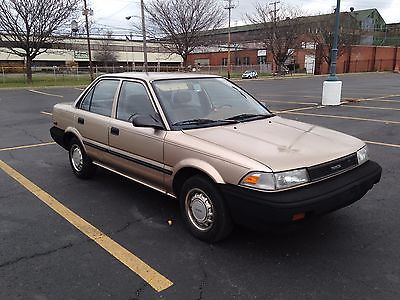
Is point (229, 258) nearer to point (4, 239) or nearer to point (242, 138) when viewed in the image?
point (242, 138)

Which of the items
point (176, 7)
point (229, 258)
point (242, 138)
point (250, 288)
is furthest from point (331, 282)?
point (176, 7)

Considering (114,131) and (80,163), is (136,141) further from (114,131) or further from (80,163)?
(80,163)

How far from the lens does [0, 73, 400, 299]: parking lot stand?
281cm

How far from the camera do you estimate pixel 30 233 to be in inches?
146

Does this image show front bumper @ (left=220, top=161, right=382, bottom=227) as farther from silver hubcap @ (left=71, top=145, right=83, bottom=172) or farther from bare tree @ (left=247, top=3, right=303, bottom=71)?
bare tree @ (left=247, top=3, right=303, bottom=71)

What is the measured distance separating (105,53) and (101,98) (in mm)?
65660

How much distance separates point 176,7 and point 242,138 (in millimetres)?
41482

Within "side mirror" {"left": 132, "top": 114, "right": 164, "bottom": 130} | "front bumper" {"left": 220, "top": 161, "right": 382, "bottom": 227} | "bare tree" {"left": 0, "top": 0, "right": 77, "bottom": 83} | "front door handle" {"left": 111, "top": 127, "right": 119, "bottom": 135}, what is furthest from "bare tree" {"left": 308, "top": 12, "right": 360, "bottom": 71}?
"front bumper" {"left": 220, "top": 161, "right": 382, "bottom": 227}

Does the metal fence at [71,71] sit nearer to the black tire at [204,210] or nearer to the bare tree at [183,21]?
the bare tree at [183,21]

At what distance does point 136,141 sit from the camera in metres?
4.04

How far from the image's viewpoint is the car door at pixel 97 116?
182 inches

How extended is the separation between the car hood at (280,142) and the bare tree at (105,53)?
6676cm

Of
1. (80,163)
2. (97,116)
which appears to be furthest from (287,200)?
(80,163)

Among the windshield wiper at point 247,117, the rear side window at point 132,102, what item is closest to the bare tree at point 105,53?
the rear side window at point 132,102
